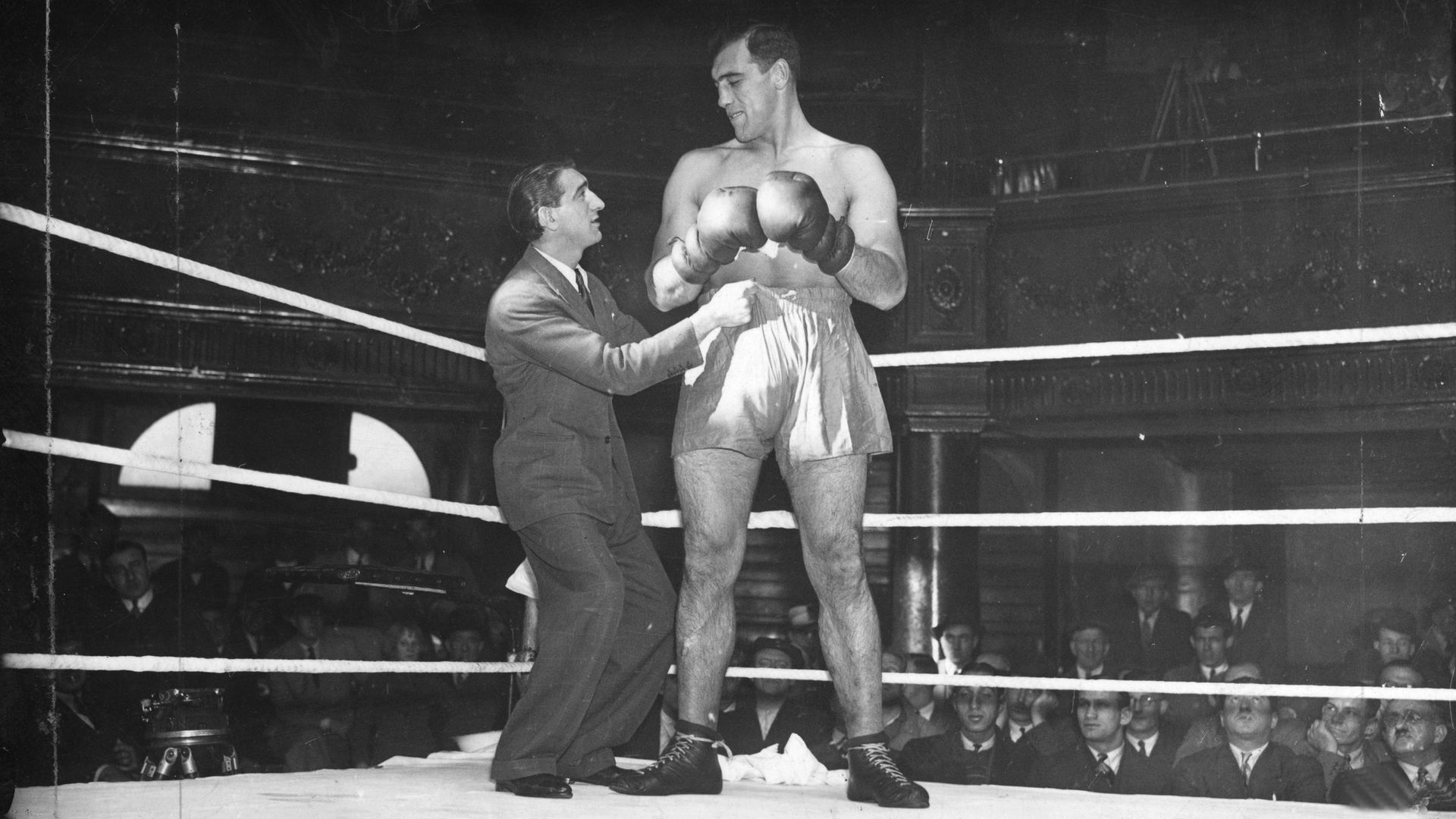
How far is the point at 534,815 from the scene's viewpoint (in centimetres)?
188

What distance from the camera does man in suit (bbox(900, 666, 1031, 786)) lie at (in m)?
3.83

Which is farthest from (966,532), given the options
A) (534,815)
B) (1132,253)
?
(534,815)

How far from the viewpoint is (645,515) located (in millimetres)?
2643

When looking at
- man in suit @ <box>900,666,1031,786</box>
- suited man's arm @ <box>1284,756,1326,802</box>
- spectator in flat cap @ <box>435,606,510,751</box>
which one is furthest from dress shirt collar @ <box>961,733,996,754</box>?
spectator in flat cap @ <box>435,606,510,751</box>

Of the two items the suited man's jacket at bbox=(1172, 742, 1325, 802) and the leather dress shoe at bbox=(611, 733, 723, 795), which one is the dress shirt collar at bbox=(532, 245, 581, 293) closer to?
the leather dress shoe at bbox=(611, 733, 723, 795)

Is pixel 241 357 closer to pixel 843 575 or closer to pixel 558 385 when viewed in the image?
pixel 558 385

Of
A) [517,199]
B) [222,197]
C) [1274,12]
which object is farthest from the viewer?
[1274,12]

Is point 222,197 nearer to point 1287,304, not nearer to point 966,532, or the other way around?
point 966,532

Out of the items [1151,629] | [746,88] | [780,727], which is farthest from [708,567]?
[1151,629]

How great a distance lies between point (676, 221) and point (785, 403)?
41cm

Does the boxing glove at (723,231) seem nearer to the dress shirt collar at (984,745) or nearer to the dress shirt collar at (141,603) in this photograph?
the dress shirt collar at (984,745)

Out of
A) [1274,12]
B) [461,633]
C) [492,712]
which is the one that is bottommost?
[492,712]

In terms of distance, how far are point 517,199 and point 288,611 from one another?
2.12 metres

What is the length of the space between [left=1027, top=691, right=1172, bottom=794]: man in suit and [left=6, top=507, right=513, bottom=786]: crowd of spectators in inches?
63.2
